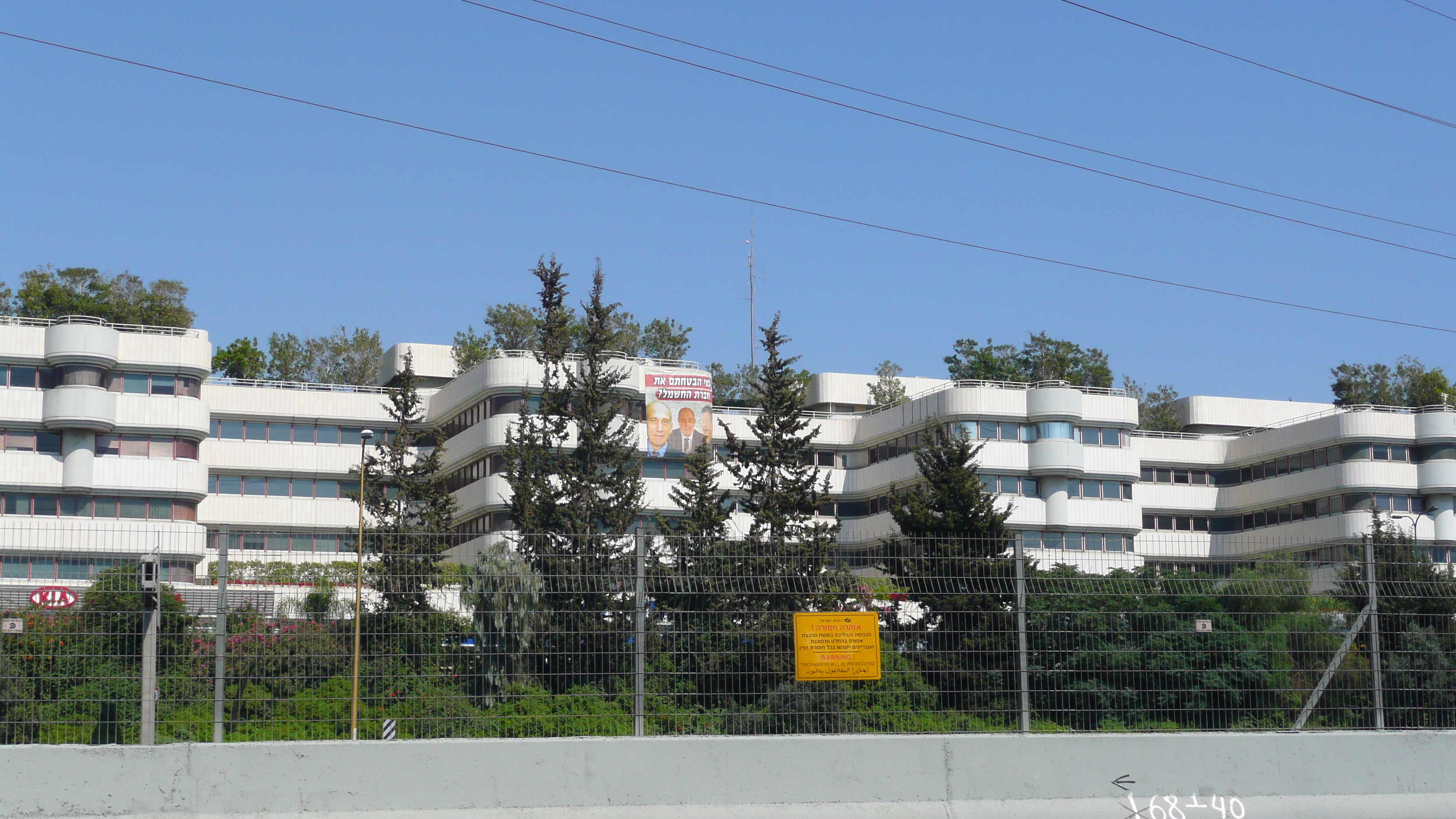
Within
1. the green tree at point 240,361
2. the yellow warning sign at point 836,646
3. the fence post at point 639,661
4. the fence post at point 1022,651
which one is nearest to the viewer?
the fence post at point 639,661

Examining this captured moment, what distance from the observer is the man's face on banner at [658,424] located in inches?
2408

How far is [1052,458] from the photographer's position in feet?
212

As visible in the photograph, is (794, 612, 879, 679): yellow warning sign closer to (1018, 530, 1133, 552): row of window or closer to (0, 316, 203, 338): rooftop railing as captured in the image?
(0, 316, 203, 338): rooftop railing

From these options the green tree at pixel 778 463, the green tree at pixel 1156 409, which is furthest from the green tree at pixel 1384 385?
the green tree at pixel 778 463

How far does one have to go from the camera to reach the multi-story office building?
180ft

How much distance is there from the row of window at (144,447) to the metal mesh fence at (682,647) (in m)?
45.1

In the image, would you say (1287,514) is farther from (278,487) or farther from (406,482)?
(278,487)

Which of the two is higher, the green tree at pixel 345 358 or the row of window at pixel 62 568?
the green tree at pixel 345 358

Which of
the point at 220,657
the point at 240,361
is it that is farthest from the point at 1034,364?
the point at 220,657

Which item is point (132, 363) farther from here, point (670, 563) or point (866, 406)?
point (670, 563)

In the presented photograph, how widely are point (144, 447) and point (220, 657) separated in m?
→ 48.4

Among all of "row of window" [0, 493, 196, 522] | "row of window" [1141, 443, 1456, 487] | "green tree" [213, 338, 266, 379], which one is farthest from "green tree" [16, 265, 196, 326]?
"row of window" [1141, 443, 1456, 487]

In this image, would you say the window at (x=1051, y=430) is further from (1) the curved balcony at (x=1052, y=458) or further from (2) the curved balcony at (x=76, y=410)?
(2) the curved balcony at (x=76, y=410)

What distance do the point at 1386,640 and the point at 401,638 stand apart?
10.2m
